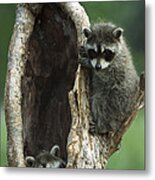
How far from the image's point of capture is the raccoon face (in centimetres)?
215

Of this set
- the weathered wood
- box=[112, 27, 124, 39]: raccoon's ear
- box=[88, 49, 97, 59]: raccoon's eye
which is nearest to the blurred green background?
box=[112, 27, 124, 39]: raccoon's ear

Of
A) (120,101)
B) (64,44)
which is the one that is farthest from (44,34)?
(120,101)

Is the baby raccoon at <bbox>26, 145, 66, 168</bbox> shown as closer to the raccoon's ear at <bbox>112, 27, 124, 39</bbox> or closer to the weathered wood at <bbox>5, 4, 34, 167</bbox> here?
the weathered wood at <bbox>5, 4, 34, 167</bbox>

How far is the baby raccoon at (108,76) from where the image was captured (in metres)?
2.16

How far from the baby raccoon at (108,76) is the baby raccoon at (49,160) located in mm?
181

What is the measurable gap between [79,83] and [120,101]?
186 mm

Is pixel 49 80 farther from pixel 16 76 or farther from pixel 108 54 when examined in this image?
pixel 108 54

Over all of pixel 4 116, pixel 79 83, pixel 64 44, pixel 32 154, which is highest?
pixel 64 44

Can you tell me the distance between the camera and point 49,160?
2.22 m

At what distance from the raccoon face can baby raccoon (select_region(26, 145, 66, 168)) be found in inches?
15.5

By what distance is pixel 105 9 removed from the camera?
2.17m

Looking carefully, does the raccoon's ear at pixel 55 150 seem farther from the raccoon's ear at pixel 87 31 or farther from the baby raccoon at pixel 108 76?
the raccoon's ear at pixel 87 31

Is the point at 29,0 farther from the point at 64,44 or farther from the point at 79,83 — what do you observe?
the point at 79,83

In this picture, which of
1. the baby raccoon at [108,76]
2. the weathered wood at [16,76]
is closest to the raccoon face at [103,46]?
the baby raccoon at [108,76]
